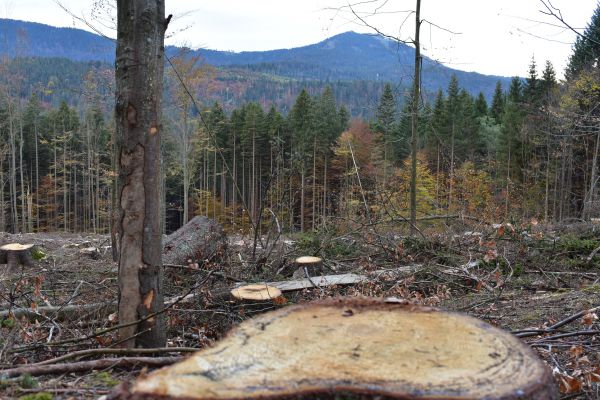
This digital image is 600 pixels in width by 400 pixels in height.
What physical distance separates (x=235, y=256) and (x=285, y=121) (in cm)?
3219

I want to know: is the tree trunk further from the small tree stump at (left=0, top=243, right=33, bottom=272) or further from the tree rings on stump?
the small tree stump at (left=0, top=243, right=33, bottom=272)

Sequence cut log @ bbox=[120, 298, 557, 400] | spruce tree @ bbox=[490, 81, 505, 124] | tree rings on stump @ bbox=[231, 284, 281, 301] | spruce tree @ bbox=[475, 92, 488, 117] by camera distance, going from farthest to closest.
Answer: spruce tree @ bbox=[475, 92, 488, 117] → spruce tree @ bbox=[490, 81, 505, 124] → tree rings on stump @ bbox=[231, 284, 281, 301] → cut log @ bbox=[120, 298, 557, 400]

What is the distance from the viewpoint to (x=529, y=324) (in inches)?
180

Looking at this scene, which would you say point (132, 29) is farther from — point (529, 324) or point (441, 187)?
point (441, 187)

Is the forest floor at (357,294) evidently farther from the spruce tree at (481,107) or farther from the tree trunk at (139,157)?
the spruce tree at (481,107)

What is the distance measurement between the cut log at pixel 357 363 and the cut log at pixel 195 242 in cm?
568

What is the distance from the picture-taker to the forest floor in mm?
3020

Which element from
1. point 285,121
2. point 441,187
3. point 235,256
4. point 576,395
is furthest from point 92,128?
point 576,395

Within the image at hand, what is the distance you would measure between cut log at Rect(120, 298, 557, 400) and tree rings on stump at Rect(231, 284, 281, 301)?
251 cm

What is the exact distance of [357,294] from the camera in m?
5.62

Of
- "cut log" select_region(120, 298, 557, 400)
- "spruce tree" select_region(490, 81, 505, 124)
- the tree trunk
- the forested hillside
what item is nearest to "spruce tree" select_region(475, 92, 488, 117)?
the forested hillside

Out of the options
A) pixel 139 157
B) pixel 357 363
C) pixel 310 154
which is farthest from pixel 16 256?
pixel 310 154

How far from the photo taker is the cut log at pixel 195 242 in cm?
773

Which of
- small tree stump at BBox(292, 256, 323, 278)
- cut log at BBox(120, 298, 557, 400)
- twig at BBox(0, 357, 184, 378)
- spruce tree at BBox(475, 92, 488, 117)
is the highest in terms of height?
spruce tree at BBox(475, 92, 488, 117)
